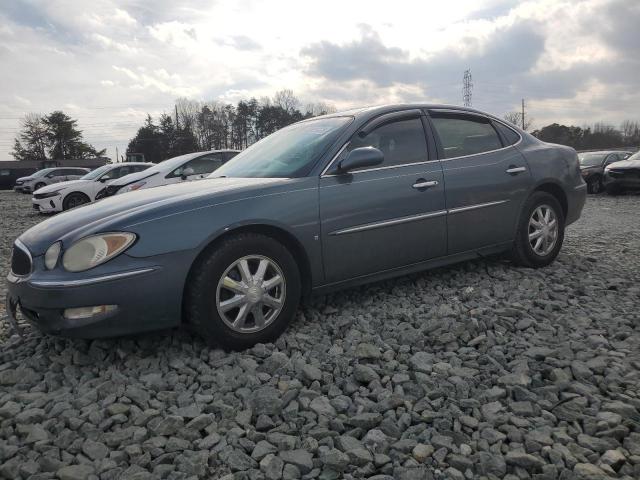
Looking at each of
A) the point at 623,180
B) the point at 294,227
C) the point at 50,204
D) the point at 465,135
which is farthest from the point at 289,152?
the point at 623,180

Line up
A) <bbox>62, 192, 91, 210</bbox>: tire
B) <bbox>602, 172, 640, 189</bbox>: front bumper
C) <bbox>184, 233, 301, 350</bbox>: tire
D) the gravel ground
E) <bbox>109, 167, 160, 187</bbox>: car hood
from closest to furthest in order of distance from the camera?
the gravel ground → <bbox>184, 233, 301, 350</bbox>: tire → <bbox>109, 167, 160, 187</bbox>: car hood → <bbox>62, 192, 91, 210</bbox>: tire → <bbox>602, 172, 640, 189</bbox>: front bumper

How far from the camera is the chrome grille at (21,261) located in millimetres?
2928

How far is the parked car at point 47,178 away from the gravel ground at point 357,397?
22481mm

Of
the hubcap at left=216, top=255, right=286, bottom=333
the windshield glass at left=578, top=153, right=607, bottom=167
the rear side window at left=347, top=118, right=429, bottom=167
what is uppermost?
the rear side window at left=347, top=118, right=429, bottom=167

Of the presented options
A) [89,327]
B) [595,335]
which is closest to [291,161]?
[89,327]

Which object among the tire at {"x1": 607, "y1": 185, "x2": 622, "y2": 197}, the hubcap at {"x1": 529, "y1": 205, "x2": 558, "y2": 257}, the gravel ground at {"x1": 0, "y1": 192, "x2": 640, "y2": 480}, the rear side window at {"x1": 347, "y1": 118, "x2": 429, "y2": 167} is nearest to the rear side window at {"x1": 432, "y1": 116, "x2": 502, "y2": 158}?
the rear side window at {"x1": 347, "y1": 118, "x2": 429, "y2": 167}

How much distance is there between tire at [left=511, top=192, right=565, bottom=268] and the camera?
4.55 m

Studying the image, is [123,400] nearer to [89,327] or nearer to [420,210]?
[89,327]

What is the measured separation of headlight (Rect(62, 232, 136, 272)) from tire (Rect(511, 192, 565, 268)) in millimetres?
3384

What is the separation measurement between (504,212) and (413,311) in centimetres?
142

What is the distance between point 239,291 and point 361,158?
1217mm

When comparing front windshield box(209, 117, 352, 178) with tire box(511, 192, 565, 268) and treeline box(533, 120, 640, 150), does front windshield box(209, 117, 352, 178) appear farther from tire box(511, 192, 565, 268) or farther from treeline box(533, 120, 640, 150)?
treeline box(533, 120, 640, 150)

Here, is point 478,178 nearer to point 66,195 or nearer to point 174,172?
point 174,172

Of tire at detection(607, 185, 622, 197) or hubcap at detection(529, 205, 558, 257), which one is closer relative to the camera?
hubcap at detection(529, 205, 558, 257)
